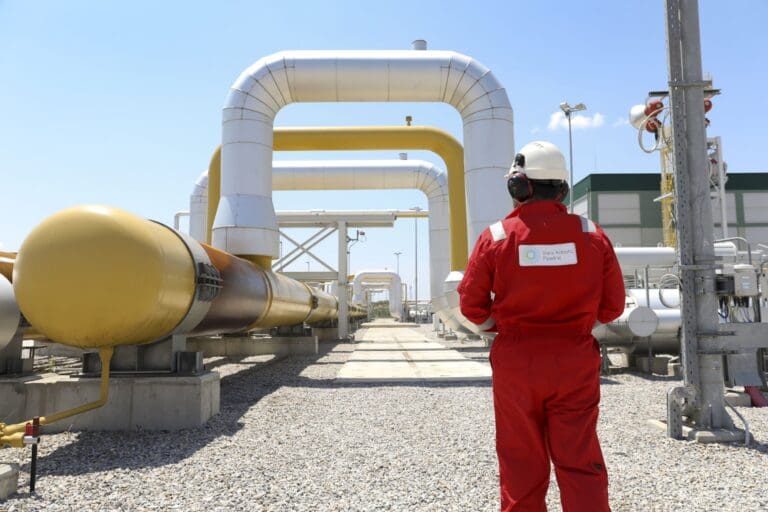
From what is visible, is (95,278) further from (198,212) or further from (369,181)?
(369,181)

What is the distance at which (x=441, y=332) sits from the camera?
21.4 metres

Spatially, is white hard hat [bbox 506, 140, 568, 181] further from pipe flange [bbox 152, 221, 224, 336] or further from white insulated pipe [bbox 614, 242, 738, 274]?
white insulated pipe [bbox 614, 242, 738, 274]

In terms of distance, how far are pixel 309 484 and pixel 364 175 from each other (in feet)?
38.9

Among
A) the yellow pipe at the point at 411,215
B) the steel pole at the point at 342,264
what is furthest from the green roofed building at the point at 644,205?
the steel pole at the point at 342,264

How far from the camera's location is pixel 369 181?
1500 centimetres

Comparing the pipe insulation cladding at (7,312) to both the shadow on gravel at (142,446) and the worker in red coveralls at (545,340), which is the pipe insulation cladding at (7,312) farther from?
the worker in red coveralls at (545,340)

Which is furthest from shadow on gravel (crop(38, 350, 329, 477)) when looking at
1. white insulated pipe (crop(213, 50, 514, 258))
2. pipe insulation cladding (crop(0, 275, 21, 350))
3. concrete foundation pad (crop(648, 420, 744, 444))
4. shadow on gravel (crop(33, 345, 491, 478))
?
concrete foundation pad (crop(648, 420, 744, 444))

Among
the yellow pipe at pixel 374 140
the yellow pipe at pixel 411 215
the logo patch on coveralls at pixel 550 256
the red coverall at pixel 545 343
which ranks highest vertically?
the yellow pipe at pixel 374 140

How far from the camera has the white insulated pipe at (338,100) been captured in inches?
332

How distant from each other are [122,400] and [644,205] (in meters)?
35.0

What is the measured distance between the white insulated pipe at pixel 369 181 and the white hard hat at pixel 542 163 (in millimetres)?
12088

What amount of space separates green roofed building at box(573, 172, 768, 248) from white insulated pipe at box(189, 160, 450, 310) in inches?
886

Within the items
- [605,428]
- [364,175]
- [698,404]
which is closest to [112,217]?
[605,428]

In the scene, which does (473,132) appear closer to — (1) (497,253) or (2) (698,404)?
(2) (698,404)
